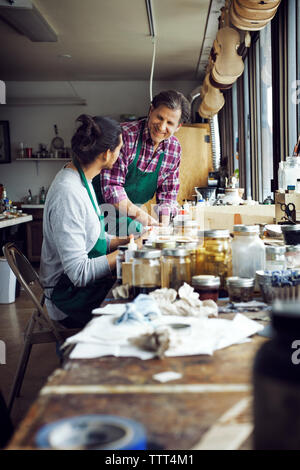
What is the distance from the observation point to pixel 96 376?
2.88 ft

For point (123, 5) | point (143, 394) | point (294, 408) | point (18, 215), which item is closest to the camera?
point (294, 408)

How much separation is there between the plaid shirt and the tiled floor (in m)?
1.19

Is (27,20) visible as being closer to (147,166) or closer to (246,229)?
(147,166)

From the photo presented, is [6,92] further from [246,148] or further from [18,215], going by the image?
[246,148]

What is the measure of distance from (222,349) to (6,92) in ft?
30.2

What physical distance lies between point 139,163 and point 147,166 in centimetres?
7

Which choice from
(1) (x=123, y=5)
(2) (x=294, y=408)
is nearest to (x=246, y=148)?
(1) (x=123, y=5)

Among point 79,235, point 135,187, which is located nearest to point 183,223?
point 79,235

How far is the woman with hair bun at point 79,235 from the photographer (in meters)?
2.12

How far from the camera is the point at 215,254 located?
1.65 m

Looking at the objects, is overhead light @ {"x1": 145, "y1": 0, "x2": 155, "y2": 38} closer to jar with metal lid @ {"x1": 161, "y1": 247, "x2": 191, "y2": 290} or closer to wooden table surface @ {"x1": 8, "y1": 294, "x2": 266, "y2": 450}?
jar with metal lid @ {"x1": 161, "y1": 247, "x2": 191, "y2": 290}

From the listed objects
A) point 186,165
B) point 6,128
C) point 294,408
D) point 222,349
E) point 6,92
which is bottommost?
point 222,349

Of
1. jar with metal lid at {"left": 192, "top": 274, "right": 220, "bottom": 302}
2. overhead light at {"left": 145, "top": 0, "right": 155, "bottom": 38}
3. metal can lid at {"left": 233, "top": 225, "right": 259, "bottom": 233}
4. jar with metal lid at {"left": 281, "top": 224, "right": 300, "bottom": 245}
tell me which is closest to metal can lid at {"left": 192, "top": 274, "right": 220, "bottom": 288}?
jar with metal lid at {"left": 192, "top": 274, "right": 220, "bottom": 302}

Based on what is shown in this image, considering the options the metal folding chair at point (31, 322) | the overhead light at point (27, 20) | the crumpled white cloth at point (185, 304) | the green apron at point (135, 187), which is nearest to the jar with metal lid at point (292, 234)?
the crumpled white cloth at point (185, 304)
